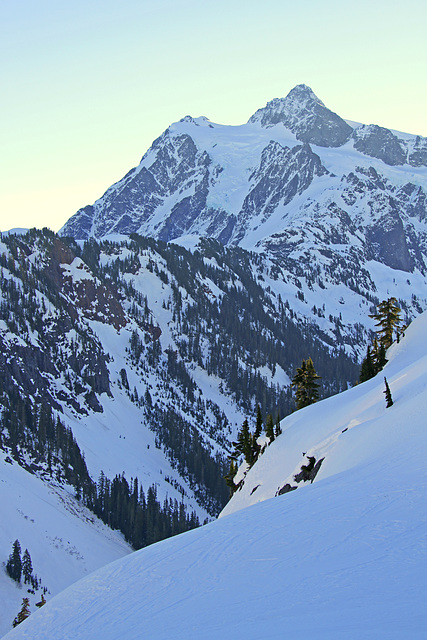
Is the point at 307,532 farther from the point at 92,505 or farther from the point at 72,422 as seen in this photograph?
the point at 72,422

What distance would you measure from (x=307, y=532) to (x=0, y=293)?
177m

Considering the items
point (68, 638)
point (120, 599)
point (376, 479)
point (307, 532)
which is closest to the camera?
point (68, 638)

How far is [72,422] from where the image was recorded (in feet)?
513

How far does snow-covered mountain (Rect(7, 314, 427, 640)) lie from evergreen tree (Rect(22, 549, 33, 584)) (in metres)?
83.0

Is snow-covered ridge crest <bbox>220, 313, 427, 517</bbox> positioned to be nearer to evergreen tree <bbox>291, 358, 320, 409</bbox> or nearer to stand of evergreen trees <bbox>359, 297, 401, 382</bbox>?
stand of evergreen trees <bbox>359, 297, 401, 382</bbox>

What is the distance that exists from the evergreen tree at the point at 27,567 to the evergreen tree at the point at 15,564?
86 cm

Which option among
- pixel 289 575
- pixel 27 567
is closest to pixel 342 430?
pixel 289 575

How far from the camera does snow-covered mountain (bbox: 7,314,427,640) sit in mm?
10820

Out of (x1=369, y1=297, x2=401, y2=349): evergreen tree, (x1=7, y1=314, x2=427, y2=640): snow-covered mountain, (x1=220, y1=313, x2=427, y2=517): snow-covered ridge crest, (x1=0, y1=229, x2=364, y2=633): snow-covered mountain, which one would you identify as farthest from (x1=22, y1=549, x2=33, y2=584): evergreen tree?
(x1=7, y1=314, x2=427, y2=640): snow-covered mountain

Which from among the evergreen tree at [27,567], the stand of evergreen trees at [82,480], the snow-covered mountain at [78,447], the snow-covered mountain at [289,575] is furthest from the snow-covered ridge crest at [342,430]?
the stand of evergreen trees at [82,480]

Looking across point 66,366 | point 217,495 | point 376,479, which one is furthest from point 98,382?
point 376,479

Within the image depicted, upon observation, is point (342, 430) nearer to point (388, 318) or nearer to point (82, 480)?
point (388, 318)

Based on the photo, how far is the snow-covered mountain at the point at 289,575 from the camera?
35.5ft

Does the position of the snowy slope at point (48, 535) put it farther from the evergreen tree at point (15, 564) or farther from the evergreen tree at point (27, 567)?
the evergreen tree at point (27, 567)
